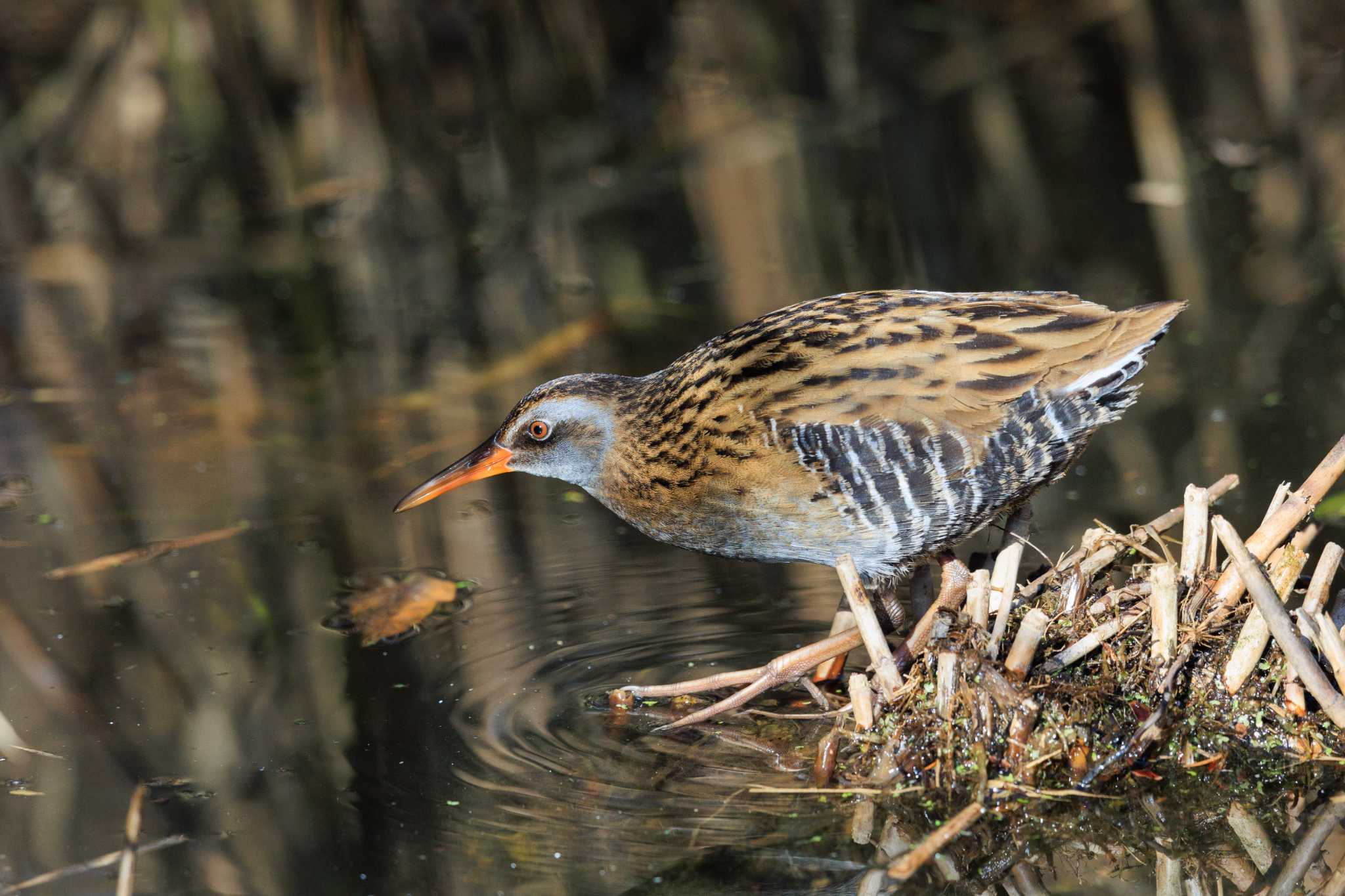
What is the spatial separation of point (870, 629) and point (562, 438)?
1.04 meters

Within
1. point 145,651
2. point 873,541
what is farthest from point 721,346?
point 145,651

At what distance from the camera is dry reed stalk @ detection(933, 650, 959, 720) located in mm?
3305

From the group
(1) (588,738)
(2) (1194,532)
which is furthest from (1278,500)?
(1) (588,738)

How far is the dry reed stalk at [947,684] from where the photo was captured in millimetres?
3305

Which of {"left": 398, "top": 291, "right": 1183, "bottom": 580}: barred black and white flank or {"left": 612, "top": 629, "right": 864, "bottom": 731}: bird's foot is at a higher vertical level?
{"left": 398, "top": 291, "right": 1183, "bottom": 580}: barred black and white flank

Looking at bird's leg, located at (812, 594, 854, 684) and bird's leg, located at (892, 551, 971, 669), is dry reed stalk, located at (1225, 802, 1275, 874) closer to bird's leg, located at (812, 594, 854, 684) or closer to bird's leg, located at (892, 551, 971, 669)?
bird's leg, located at (892, 551, 971, 669)

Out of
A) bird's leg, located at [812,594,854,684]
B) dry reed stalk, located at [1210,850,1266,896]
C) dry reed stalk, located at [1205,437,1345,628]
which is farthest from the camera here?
bird's leg, located at [812,594,854,684]

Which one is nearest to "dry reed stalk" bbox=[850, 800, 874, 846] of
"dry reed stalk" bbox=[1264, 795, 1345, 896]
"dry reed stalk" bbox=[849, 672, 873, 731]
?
"dry reed stalk" bbox=[849, 672, 873, 731]

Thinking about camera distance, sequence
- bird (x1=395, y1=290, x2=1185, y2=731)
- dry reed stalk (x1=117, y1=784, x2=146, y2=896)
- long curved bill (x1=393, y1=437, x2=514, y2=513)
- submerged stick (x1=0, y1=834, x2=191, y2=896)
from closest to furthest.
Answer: dry reed stalk (x1=117, y1=784, x2=146, y2=896), submerged stick (x1=0, y1=834, x2=191, y2=896), bird (x1=395, y1=290, x2=1185, y2=731), long curved bill (x1=393, y1=437, x2=514, y2=513)

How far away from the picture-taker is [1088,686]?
3.37m

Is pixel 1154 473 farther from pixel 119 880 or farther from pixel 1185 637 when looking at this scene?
pixel 119 880

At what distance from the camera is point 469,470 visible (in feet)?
13.6

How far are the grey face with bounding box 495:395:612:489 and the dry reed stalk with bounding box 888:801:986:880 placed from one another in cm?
135

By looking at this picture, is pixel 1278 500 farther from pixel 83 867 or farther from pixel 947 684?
pixel 83 867
